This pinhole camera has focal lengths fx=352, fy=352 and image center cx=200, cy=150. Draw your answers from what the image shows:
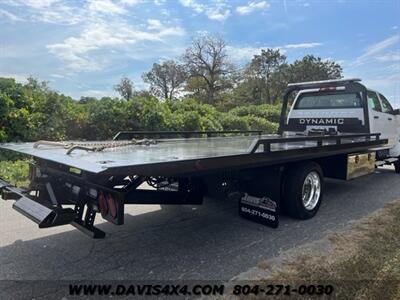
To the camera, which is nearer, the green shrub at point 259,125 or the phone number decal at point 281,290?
the phone number decal at point 281,290

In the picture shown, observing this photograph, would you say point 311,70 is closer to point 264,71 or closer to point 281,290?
point 264,71

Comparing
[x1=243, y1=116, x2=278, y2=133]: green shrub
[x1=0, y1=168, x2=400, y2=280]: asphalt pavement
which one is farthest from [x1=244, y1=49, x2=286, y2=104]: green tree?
[x1=0, y1=168, x2=400, y2=280]: asphalt pavement

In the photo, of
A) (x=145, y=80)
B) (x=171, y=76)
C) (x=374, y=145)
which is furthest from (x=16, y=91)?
(x=145, y=80)

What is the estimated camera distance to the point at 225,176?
4430mm

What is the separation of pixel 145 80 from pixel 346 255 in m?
56.2

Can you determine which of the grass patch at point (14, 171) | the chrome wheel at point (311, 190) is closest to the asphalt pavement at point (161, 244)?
the chrome wheel at point (311, 190)

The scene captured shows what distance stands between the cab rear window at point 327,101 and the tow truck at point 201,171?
3cm

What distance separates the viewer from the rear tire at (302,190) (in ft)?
16.2

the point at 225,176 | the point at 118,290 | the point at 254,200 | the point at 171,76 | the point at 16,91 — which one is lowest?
the point at 118,290

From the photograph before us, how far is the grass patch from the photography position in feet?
23.3

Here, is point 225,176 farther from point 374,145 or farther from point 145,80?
point 145,80

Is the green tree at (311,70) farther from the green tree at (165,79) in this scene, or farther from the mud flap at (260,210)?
the mud flap at (260,210)

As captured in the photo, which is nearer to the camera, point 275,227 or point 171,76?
point 275,227

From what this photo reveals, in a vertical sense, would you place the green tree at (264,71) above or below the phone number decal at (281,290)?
above
